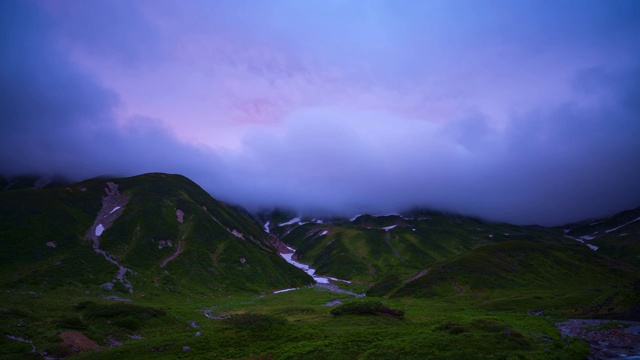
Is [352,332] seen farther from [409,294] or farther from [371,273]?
[371,273]

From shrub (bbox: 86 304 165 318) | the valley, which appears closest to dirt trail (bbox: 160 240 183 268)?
the valley

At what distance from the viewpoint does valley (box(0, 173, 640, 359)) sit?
125 ft

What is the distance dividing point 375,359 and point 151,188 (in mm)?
183114

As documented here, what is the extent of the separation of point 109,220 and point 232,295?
7101 centimetres

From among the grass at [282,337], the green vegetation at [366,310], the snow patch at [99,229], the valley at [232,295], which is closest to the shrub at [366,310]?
the green vegetation at [366,310]

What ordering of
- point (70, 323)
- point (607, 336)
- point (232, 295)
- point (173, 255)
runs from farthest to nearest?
1. point (173, 255)
2. point (232, 295)
3. point (607, 336)
4. point (70, 323)

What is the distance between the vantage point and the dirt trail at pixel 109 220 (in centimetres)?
10428

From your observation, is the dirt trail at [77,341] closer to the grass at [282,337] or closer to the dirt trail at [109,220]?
the grass at [282,337]

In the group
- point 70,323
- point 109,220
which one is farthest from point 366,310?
point 109,220

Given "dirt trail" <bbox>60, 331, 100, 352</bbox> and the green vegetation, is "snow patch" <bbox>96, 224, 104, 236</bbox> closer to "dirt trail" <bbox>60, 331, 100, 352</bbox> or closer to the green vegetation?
"dirt trail" <bbox>60, 331, 100, 352</bbox>

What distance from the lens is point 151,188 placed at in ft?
604

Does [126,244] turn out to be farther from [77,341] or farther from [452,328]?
[452,328]

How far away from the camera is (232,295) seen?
11831cm

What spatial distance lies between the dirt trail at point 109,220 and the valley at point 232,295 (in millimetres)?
789
